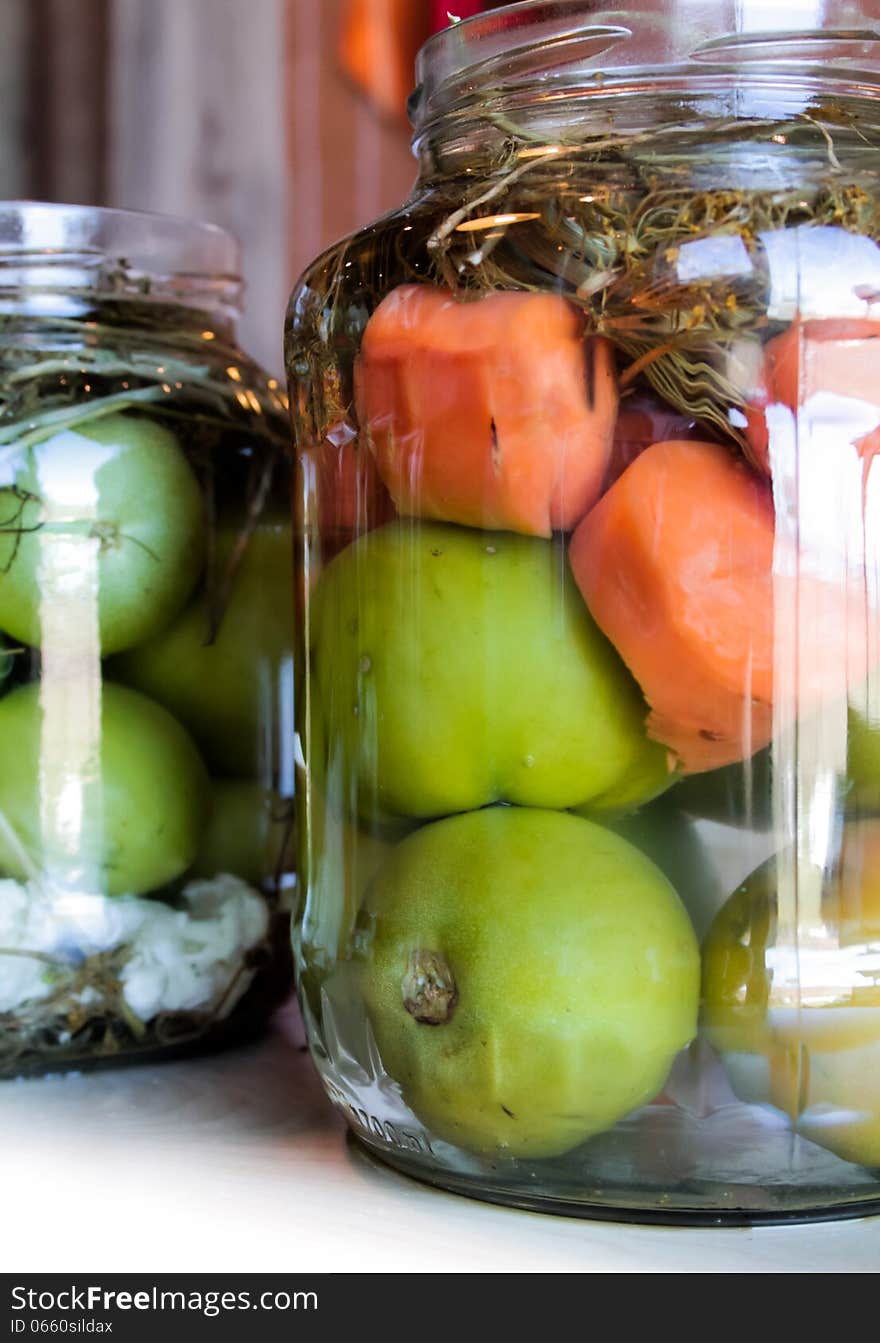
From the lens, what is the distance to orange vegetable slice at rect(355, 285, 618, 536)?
1.33ft

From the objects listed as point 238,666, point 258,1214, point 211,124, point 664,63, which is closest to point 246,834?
point 238,666

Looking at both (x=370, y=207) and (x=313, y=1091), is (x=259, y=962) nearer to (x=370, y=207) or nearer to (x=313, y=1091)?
(x=313, y=1091)

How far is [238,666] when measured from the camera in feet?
1.99

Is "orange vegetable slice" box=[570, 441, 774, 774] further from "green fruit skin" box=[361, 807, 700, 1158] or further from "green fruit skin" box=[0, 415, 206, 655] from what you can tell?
"green fruit skin" box=[0, 415, 206, 655]

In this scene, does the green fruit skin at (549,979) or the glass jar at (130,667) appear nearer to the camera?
the green fruit skin at (549,979)

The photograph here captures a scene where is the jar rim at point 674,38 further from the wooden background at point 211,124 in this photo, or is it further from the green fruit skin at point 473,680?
the wooden background at point 211,124

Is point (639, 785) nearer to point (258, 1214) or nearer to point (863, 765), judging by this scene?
point (863, 765)

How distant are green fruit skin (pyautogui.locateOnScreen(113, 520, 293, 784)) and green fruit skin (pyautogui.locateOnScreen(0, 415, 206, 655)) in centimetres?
1

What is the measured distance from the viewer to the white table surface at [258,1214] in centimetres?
40

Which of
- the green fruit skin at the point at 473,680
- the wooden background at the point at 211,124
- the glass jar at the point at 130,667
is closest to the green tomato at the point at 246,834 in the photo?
the glass jar at the point at 130,667

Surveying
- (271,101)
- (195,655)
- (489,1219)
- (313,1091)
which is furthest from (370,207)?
(489,1219)

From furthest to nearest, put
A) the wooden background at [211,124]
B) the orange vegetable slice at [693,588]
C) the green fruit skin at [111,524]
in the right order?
1. the wooden background at [211,124]
2. the green fruit skin at [111,524]
3. the orange vegetable slice at [693,588]

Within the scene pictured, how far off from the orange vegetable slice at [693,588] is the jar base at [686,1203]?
0.39 feet

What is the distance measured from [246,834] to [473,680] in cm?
21
